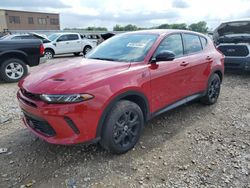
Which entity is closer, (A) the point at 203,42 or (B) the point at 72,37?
(A) the point at 203,42

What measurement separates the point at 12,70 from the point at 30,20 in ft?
195

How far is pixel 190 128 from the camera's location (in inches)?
168

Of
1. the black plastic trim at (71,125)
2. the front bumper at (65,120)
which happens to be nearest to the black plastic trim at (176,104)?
the front bumper at (65,120)

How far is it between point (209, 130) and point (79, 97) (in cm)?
242

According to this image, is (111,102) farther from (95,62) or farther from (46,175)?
(46,175)

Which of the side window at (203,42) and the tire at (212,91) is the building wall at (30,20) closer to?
the side window at (203,42)

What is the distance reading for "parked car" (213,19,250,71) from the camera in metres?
7.98

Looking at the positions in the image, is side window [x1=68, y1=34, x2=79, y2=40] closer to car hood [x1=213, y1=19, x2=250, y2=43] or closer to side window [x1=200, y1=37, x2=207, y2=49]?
car hood [x1=213, y1=19, x2=250, y2=43]

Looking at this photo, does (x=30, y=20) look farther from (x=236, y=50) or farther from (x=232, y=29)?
(x=236, y=50)

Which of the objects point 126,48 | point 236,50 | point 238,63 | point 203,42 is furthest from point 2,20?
point 126,48

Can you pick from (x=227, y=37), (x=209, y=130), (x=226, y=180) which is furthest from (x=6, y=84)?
(x=227, y=37)

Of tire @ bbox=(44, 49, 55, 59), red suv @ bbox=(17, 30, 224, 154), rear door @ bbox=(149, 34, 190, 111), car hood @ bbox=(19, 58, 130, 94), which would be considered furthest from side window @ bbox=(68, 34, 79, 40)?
car hood @ bbox=(19, 58, 130, 94)

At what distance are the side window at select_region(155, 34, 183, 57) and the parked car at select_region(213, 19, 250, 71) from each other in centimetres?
445

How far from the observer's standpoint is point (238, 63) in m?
8.05
